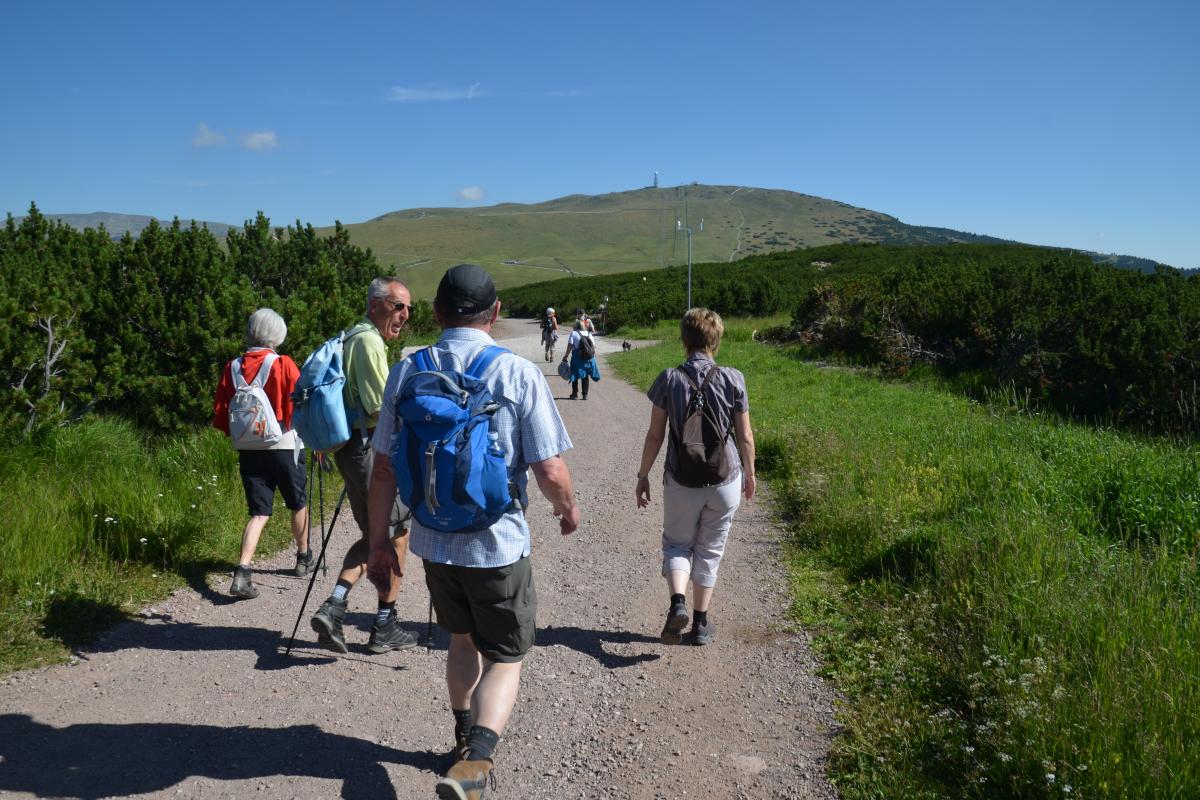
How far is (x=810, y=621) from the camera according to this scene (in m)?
5.06

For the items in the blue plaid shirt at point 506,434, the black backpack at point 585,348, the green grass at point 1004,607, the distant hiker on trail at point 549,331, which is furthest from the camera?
the distant hiker on trail at point 549,331

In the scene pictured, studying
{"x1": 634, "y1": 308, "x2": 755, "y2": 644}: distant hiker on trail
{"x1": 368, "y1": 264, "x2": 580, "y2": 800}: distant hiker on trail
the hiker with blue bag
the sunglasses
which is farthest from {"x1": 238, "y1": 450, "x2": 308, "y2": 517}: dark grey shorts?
the hiker with blue bag

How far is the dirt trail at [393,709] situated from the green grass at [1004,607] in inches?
14.4

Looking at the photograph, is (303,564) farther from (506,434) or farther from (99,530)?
(506,434)

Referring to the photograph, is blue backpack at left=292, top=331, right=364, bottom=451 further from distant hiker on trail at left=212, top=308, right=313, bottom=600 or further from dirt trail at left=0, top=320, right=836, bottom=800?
dirt trail at left=0, top=320, right=836, bottom=800

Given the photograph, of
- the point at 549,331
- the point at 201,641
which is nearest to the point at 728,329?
the point at 549,331

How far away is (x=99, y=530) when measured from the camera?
222 inches

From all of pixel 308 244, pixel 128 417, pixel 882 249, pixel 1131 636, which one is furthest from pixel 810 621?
pixel 882 249

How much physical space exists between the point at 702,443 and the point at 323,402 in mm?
1979

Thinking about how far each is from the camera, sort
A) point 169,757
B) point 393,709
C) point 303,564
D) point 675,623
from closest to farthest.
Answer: point 169,757, point 393,709, point 675,623, point 303,564

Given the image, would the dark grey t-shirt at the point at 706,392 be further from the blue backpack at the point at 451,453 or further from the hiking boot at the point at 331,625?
the hiking boot at the point at 331,625

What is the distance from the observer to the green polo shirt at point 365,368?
4.33m

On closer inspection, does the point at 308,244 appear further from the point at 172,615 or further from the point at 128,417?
the point at 172,615

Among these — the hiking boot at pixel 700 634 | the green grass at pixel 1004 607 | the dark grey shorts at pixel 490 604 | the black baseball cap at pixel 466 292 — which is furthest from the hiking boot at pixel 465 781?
the hiking boot at pixel 700 634
